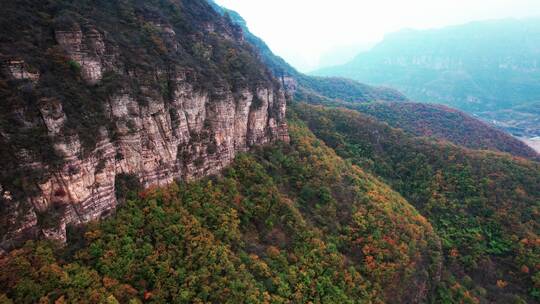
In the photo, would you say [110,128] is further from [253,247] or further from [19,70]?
[253,247]

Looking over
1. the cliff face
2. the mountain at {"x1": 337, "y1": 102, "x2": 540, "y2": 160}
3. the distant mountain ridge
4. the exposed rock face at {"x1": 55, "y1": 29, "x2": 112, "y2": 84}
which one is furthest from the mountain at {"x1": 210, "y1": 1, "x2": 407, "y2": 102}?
the exposed rock face at {"x1": 55, "y1": 29, "x2": 112, "y2": 84}

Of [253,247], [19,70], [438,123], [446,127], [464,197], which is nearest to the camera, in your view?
[19,70]

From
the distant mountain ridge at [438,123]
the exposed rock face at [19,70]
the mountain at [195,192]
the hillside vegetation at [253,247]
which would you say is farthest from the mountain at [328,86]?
the exposed rock face at [19,70]

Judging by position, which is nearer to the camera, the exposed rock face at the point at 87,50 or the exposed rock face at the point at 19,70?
the exposed rock face at the point at 19,70

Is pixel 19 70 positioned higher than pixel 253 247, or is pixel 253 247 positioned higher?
pixel 19 70

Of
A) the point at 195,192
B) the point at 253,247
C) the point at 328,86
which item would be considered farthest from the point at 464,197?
the point at 328,86

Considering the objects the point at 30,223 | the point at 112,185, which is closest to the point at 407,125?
the point at 112,185

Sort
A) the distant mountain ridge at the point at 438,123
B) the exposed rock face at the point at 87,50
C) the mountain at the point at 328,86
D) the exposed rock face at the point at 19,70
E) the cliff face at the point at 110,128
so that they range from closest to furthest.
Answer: the cliff face at the point at 110,128 → the exposed rock face at the point at 19,70 → the exposed rock face at the point at 87,50 → the distant mountain ridge at the point at 438,123 → the mountain at the point at 328,86

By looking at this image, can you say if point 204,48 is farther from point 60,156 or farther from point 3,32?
point 60,156

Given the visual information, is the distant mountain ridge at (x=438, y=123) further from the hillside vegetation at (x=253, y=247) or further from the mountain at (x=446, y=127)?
the hillside vegetation at (x=253, y=247)
